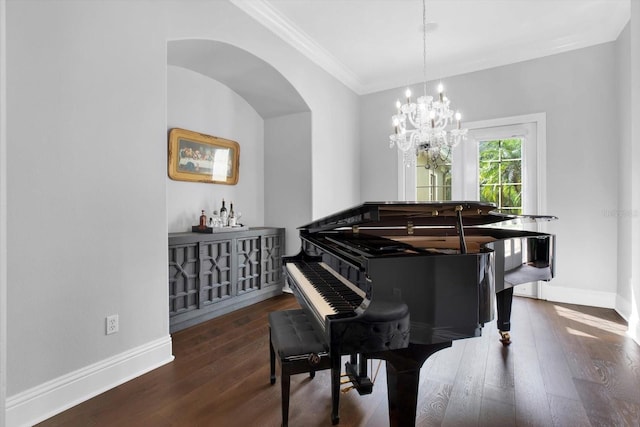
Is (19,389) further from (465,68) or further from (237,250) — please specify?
(465,68)

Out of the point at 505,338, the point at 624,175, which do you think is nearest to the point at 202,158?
the point at 505,338

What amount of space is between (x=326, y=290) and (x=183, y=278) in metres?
1.86

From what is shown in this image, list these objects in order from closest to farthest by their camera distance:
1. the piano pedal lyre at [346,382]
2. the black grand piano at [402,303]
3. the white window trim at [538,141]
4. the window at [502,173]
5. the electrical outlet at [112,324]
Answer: the black grand piano at [402,303] → the piano pedal lyre at [346,382] → the electrical outlet at [112,324] → the white window trim at [538,141] → the window at [502,173]

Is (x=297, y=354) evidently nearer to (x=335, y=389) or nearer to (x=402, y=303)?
(x=335, y=389)

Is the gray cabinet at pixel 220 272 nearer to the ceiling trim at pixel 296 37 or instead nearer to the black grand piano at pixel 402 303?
the black grand piano at pixel 402 303

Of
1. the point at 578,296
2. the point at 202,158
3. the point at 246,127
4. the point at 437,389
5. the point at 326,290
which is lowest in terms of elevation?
the point at 437,389

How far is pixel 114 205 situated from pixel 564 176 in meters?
4.53

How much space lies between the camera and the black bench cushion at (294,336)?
1552 millimetres

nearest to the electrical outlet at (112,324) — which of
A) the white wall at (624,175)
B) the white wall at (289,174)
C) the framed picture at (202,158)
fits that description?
the framed picture at (202,158)

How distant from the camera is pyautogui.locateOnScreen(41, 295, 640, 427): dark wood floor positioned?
1719 mm

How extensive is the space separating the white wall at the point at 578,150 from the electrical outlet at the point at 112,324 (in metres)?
4.43

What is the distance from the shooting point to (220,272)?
3328mm

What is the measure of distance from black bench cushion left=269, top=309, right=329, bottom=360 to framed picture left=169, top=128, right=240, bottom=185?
7.12 ft

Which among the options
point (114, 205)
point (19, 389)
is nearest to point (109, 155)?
point (114, 205)
